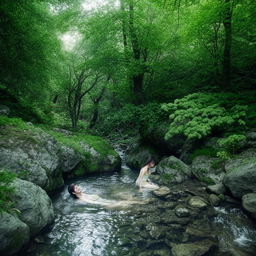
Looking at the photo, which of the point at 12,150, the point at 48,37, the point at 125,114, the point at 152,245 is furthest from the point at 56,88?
the point at 152,245

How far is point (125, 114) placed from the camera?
12695mm

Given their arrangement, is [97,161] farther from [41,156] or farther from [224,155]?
[224,155]

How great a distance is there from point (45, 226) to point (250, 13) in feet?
40.3

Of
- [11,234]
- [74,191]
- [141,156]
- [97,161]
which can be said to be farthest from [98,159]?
[11,234]

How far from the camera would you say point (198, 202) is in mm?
7172

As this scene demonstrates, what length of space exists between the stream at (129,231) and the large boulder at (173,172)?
168cm

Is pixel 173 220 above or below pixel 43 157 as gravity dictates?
below

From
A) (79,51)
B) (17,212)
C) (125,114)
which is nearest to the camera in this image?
(17,212)

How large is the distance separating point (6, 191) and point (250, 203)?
Answer: 649 cm

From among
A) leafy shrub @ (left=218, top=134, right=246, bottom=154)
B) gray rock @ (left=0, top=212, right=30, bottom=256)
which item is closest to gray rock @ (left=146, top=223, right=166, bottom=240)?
gray rock @ (left=0, top=212, right=30, bottom=256)

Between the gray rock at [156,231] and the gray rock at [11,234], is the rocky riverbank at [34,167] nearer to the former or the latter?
the gray rock at [11,234]

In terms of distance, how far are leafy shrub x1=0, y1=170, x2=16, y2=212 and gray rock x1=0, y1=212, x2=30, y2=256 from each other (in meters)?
0.21

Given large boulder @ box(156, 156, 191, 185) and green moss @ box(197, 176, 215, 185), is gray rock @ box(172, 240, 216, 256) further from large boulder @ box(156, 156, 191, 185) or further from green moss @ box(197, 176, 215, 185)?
large boulder @ box(156, 156, 191, 185)

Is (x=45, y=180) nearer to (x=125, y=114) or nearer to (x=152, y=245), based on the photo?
(x=152, y=245)
